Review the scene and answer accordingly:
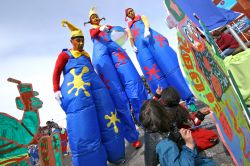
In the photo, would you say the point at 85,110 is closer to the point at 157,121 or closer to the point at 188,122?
the point at 188,122

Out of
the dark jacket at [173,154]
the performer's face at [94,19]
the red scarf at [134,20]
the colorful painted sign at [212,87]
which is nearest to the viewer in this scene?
the colorful painted sign at [212,87]

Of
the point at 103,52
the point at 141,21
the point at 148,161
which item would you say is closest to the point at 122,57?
the point at 103,52

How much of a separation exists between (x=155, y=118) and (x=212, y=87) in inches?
13.5

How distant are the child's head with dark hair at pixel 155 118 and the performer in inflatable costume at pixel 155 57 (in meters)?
2.18

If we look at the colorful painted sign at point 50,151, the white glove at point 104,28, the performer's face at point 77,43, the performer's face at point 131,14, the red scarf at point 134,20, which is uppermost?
the performer's face at point 131,14

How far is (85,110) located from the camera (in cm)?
249

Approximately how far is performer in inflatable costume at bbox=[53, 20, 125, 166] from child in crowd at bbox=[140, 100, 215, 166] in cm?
134

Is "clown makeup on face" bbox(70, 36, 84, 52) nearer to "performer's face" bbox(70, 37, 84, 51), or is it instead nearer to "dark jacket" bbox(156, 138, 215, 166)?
"performer's face" bbox(70, 37, 84, 51)

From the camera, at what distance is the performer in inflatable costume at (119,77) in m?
3.10

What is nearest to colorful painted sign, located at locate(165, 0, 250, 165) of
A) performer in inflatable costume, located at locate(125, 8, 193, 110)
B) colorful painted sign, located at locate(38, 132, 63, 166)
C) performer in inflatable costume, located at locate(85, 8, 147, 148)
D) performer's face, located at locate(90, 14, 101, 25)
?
colorful painted sign, located at locate(38, 132, 63, 166)

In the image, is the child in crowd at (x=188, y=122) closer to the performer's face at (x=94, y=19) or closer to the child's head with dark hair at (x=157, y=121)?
the child's head with dark hair at (x=157, y=121)

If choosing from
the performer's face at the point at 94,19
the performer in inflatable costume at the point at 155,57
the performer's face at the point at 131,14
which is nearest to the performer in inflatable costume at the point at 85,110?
the performer's face at the point at 94,19

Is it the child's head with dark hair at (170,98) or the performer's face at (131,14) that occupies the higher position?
the performer's face at (131,14)

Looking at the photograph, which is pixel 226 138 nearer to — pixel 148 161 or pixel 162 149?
pixel 162 149
